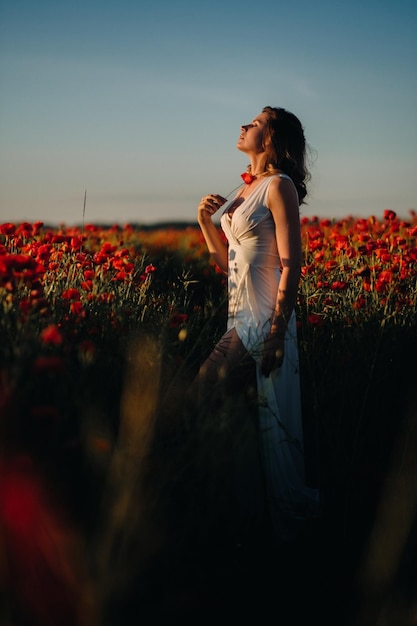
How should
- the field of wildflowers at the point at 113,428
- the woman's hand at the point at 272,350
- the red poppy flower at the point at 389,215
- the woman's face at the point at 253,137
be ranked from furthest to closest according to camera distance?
the red poppy flower at the point at 389,215, the woman's face at the point at 253,137, the woman's hand at the point at 272,350, the field of wildflowers at the point at 113,428

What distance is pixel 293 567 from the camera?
8.73 ft

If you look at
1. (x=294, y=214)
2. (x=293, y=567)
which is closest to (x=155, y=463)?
(x=293, y=567)

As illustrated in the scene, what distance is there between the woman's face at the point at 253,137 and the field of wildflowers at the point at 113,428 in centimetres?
82

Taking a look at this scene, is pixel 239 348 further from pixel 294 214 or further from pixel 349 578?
pixel 349 578

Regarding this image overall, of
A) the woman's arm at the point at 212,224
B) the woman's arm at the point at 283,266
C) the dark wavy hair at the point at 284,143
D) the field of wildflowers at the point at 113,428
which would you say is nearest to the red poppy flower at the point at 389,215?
the field of wildflowers at the point at 113,428

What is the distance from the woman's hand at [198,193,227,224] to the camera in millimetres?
3146

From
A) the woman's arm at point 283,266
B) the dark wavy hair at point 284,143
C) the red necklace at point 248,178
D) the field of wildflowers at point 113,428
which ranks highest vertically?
the dark wavy hair at point 284,143

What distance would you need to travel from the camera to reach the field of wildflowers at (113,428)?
68.1 inches

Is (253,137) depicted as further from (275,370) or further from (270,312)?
(275,370)

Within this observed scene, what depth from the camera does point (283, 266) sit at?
282 centimetres

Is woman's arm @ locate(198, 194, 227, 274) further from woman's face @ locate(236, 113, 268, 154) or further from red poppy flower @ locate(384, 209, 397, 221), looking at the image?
red poppy flower @ locate(384, 209, 397, 221)

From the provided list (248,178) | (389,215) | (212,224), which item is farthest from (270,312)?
(389,215)

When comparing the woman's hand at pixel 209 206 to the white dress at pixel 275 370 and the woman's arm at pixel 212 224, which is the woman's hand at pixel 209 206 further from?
the white dress at pixel 275 370

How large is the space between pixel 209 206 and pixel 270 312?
2.02ft
